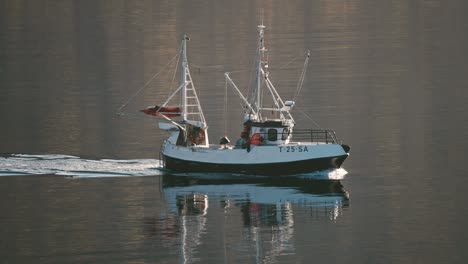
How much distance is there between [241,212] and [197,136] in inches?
641

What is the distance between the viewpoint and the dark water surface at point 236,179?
231 ft

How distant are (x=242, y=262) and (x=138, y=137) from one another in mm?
40489

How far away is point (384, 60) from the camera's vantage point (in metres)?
156

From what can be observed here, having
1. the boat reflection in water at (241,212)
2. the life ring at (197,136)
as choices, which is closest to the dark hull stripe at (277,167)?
the boat reflection in water at (241,212)

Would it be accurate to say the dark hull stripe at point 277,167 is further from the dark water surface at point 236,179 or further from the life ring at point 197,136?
the life ring at point 197,136

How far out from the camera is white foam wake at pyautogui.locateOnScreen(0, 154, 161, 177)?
91250 millimetres

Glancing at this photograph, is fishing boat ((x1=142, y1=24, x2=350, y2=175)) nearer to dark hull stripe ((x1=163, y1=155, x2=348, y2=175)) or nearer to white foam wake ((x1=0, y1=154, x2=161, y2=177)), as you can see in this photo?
dark hull stripe ((x1=163, y1=155, x2=348, y2=175))

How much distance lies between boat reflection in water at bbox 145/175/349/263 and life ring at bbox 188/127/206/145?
156 inches

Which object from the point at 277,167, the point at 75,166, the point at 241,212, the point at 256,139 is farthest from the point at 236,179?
the point at 75,166

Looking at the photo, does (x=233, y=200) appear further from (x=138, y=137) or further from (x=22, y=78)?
(x=22, y=78)

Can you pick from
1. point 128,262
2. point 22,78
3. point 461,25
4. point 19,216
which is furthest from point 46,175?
point 461,25

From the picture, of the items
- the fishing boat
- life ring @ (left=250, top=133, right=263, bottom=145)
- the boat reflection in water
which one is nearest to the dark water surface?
the boat reflection in water

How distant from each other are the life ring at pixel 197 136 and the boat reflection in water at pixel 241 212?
13.0ft

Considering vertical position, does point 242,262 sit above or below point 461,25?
below
